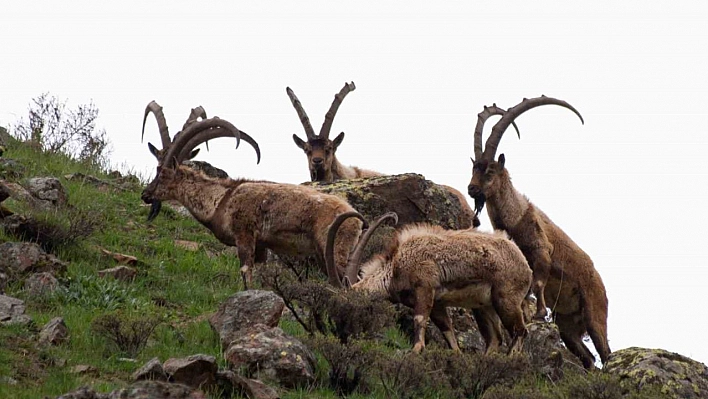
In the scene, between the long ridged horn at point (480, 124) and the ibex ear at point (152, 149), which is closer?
the long ridged horn at point (480, 124)

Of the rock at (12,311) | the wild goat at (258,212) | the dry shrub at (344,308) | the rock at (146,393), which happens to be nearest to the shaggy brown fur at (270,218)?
the wild goat at (258,212)

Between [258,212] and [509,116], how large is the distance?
3.29 metres

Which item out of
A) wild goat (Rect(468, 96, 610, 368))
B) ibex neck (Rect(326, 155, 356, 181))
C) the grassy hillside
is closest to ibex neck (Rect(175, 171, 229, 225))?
the grassy hillside

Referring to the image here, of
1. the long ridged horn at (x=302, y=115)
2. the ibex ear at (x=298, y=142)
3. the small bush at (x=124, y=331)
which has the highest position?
the long ridged horn at (x=302, y=115)

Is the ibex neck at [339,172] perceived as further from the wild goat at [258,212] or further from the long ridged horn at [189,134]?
the wild goat at [258,212]

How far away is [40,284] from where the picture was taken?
32.0 ft

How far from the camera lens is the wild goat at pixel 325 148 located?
16078 mm

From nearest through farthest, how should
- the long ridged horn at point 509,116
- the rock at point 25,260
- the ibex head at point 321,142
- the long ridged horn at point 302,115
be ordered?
the rock at point 25,260, the long ridged horn at point 509,116, the ibex head at point 321,142, the long ridged horn at point 302,115

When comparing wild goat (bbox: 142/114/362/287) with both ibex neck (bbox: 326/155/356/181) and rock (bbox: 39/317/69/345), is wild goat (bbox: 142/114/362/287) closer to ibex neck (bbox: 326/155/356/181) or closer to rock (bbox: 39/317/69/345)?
rock (bbox: 39/317/69/345)

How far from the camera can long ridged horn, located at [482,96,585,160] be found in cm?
1255

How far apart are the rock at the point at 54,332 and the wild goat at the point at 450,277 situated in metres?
2.80

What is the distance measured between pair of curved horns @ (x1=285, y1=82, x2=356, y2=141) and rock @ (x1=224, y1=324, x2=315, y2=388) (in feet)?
27.4

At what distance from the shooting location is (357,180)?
43.9ft

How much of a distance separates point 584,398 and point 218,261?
5.90 meters
